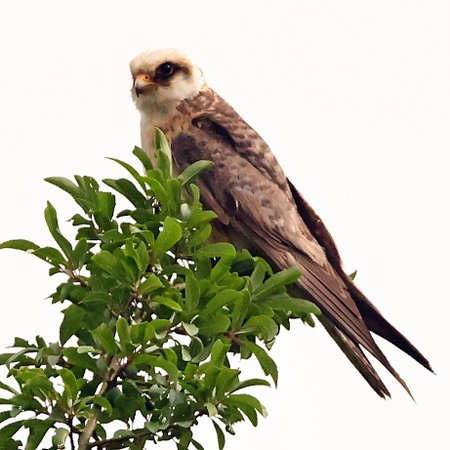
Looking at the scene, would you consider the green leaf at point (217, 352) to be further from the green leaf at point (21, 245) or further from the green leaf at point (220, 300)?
the green leaf at point (21, 245)

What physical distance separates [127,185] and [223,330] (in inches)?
26.4

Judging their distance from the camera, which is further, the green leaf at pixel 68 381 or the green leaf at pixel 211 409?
the green leaf at pixel 211 409

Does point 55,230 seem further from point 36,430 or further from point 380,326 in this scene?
point 380,326

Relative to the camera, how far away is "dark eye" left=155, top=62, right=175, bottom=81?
19.4 ft

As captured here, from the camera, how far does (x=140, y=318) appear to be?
11.8ft

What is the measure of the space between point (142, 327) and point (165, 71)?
2.80 m

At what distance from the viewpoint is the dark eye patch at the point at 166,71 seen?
5898 millimetres

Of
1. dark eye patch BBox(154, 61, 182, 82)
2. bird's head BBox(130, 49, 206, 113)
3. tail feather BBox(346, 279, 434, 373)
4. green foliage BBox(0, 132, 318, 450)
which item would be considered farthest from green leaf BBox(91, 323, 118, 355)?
dark eye patch BBox(154, 61, 182, 82)

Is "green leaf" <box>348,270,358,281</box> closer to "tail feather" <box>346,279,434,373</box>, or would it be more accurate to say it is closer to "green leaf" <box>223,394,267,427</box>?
"tail feather" <box>346,279,434,373</box>

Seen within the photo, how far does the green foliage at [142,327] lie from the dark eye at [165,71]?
6.75ft

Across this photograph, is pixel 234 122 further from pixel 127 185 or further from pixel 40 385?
pixel 40 385

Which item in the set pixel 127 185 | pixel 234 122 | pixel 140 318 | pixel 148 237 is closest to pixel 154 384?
pixel 140 318

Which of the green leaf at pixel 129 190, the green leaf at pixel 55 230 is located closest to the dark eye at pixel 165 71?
the green leaf at pixel 129 190

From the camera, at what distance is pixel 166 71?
593cm
